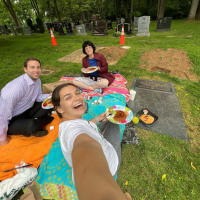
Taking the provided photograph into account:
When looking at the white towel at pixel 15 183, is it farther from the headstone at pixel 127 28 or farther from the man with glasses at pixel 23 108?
the headstone at pixel 127 28

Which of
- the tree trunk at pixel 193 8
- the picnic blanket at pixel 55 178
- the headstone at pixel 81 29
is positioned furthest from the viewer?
the tree trunk at pixel 193 8

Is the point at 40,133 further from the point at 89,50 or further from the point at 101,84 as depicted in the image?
the point at 89,50

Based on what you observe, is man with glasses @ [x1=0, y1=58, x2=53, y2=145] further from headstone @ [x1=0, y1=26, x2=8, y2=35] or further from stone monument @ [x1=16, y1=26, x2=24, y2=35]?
headstone @ [x1=0, y1=26, x2=8, y2=35]

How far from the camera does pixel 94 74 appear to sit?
4.39m

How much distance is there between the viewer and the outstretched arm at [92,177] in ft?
2.10

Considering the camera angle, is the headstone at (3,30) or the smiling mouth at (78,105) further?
the headstone at (3,30)

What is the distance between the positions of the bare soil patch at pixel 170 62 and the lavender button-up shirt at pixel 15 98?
4.89 m

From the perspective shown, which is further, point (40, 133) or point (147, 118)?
point (147, 118)

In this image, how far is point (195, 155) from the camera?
241 cm

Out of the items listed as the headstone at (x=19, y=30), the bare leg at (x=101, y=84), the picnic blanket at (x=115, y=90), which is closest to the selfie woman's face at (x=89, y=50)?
the bare leg at (x=101, y=84)

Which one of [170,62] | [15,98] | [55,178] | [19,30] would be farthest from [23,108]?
[19,30]

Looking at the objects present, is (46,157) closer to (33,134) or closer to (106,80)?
(33,134)

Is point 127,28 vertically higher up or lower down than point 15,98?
higher up

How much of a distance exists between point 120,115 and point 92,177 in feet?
5.45
